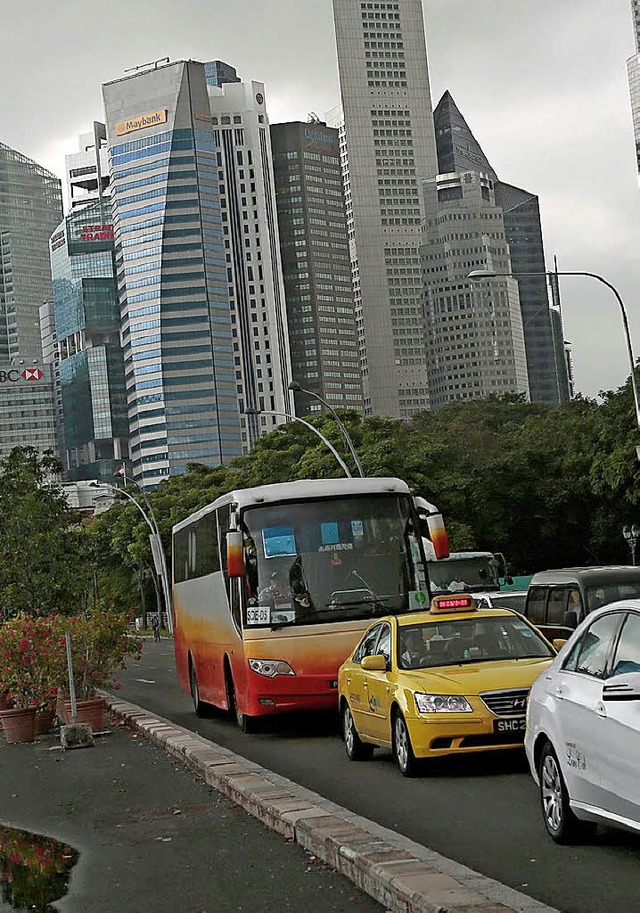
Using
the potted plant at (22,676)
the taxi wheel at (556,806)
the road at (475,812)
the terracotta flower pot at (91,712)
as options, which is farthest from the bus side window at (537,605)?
the taxi wheel at (556,806)

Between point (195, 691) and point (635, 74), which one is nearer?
point (195, 691)

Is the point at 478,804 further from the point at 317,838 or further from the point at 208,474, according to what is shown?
the point at 208,474

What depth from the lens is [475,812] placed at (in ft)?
33.8

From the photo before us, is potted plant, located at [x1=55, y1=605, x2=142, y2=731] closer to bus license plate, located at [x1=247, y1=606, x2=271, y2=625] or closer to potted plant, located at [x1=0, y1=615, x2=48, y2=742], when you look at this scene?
potted plant, located at [x1=0, y1=615, x2=48, y2=742]

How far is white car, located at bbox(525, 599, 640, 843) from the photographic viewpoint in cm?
748

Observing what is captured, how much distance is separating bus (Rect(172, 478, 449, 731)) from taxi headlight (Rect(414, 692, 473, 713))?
5.07 meters

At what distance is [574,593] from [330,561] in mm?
3005

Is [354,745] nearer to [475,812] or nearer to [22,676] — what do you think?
[475,812]

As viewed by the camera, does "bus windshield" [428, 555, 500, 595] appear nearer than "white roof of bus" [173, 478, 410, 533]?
No

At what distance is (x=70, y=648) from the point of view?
1872 centimetres

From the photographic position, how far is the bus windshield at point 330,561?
57.1ft

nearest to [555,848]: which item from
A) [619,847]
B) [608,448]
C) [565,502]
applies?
[619,847]

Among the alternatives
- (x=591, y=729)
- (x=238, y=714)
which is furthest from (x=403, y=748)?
(x=238, y=714)

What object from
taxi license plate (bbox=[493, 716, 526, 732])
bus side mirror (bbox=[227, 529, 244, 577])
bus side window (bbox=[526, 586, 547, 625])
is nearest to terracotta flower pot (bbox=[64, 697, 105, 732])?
bus side mirror (bbox=[227, 529, 244, 577])
